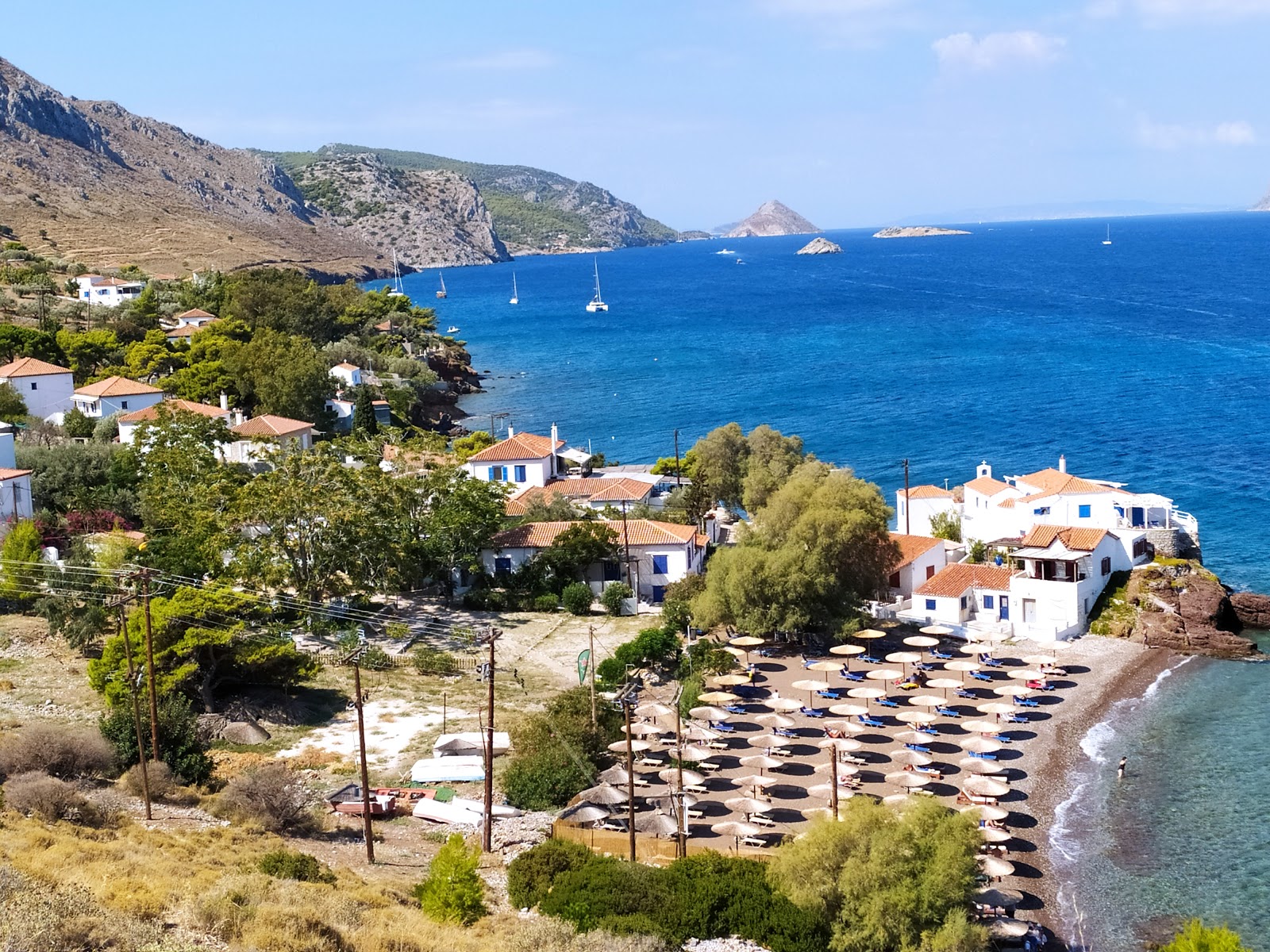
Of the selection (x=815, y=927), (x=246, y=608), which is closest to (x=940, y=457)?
(x=246, y=608)

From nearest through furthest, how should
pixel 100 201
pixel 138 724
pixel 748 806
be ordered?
pixel 138 724
pixel 748 806
pixel 100 201

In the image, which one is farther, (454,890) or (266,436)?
(266,436)

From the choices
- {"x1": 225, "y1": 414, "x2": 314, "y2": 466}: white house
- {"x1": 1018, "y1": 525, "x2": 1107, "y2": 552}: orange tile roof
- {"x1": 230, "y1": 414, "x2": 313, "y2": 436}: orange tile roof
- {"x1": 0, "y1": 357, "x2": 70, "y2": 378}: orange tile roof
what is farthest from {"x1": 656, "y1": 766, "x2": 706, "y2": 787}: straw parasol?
{"x1": 0, "y1": 357, "x2": 70, "y2": 378}: orange tile roof

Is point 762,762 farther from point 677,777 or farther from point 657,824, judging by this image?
point 657,824

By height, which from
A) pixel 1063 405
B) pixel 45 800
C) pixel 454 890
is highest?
pixel 45 800

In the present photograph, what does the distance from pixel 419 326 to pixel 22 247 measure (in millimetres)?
34962

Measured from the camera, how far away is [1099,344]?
118m

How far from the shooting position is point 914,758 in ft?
99.2

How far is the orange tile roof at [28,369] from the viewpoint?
60.2m

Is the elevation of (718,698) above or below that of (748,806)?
above

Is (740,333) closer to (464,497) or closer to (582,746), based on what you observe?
(464,497)

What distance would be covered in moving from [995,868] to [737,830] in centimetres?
557

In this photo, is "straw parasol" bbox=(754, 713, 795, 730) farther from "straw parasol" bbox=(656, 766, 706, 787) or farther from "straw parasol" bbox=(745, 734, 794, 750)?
"straw parasol" bbox=(656, 766, 706, 787)

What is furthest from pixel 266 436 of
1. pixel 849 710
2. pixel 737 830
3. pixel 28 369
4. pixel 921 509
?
pixel 737 830
